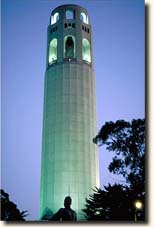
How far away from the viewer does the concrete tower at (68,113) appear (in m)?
14.8

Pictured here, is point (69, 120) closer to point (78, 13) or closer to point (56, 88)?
point (56, 88)

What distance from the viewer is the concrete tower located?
14773 millimetres

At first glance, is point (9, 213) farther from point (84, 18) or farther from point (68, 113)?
point (84, 18)

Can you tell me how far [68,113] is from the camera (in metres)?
16.1

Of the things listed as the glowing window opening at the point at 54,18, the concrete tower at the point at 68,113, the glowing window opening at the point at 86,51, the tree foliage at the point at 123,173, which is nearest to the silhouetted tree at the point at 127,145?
the tree foliage at the point at 123,173

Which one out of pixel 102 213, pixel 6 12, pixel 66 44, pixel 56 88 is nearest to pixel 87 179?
pixel 56 88

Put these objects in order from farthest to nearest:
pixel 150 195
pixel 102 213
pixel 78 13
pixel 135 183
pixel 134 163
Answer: pixel 78 13
pixel 134 163
pixel 135 183
pixel 102 213
pixel 150 195

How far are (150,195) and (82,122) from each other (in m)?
10.1

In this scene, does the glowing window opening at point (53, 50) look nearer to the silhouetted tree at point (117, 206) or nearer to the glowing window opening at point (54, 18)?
the glowing window opening at point (54, 18)

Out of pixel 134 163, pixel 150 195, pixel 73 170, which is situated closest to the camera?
pixel 150 195

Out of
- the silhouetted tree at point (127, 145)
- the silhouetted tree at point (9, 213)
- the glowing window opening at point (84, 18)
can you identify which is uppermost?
the glowing window opening at point (84, 18)

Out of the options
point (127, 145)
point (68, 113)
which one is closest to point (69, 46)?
point (68, 113)

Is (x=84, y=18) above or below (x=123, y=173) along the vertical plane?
above

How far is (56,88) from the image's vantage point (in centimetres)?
1672
